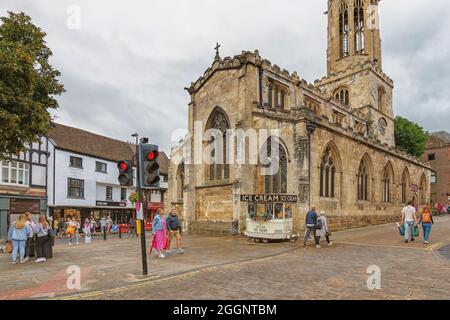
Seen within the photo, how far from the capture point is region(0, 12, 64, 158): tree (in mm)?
11047

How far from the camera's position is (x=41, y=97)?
1385cm

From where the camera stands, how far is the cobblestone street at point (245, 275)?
6.31 meters

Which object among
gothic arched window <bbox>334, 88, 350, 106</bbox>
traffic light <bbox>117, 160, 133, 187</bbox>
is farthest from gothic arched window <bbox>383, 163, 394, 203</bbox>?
traffic light <bbox>117, 160, 133, 187</bbox>

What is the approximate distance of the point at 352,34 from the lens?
37250 mm

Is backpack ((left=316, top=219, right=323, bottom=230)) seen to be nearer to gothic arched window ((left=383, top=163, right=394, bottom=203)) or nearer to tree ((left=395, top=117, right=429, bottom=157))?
gothic arched window ((left=383, top=163, right=394, bottom=203))

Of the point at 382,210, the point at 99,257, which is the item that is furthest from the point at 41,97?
the point at 382,210

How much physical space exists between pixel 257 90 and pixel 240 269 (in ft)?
44.8

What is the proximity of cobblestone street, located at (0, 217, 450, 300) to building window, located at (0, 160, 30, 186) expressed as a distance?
50.9ft

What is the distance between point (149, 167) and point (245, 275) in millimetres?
3491

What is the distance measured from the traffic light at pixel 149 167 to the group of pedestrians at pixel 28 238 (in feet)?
19.1

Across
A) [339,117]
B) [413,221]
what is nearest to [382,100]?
[339,117]

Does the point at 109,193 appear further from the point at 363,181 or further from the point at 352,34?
the point at 352,34
